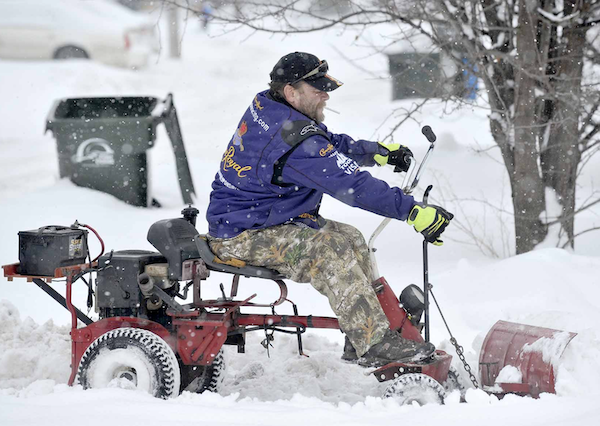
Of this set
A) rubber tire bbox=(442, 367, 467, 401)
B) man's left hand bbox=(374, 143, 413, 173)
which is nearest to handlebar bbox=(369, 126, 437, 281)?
man's left hand bbox=(374, 143, 413, 173)

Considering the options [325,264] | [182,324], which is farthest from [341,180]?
[182,324]

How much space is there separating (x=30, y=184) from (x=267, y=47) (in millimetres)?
13767

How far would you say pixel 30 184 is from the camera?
9500mm

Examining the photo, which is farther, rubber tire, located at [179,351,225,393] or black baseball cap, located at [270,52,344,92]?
rubber tire, located at [179,351,225,393]

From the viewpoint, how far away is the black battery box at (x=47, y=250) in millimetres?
3662

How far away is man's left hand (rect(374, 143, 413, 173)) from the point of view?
12.9 ft

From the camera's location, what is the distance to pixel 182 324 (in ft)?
12.1

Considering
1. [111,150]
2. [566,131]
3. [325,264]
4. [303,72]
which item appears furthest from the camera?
[111,150]

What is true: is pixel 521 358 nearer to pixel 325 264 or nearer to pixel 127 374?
pixel 325 264

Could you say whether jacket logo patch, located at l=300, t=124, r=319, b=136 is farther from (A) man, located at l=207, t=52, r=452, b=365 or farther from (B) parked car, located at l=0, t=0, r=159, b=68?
(B) parked car, located at l=0, t=0, r=159, b=68

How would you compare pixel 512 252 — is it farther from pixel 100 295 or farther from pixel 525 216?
pixel 100 295

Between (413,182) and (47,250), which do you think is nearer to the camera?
(413,182)

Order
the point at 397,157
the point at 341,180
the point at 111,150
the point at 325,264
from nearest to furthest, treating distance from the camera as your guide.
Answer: the point at 341,180, the point at 325,264, the point at 397,157, the point at 111,150

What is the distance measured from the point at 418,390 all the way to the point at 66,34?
1594 centimetres
